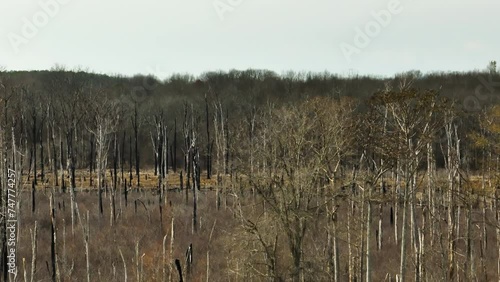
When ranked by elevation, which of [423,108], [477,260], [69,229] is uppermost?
[423,108]

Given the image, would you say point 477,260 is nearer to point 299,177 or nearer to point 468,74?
point 299,177

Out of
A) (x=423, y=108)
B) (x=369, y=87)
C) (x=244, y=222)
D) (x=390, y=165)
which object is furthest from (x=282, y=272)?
(x=369, y=87)

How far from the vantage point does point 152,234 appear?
28.5m

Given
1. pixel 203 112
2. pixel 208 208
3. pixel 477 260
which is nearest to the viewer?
pixel 477 260

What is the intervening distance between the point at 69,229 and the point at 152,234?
4578 millimetres

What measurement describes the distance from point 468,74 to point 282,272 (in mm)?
73412

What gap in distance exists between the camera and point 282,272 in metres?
19.9

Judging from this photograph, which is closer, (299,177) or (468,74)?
(299,177)

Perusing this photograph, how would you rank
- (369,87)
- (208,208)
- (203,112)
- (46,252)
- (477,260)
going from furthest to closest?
(369,87), (203,112), (208,208), (477,260), (46,252)

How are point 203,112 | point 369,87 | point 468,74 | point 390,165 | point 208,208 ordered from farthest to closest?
point 468,74 → point 369,87 → point 203,112 → point 208,208 → point 390,165

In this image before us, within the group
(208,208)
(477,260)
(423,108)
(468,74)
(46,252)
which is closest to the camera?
(423,108)

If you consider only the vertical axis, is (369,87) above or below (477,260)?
above

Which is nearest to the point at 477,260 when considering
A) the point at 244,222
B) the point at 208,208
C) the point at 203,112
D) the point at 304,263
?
the point at 304,263

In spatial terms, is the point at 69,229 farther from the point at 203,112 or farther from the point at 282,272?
the point at 203,112
